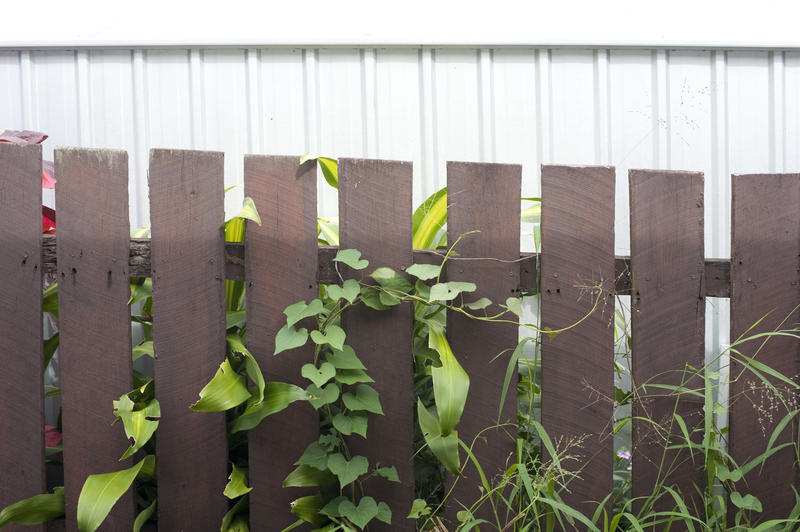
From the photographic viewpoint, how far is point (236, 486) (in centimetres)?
145

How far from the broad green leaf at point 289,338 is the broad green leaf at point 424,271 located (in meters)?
0.28

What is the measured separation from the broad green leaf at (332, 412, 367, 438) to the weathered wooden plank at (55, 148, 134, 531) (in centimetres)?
54

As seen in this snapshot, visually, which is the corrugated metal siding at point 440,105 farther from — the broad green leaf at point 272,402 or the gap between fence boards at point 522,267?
the broad green leaf at point 272,402

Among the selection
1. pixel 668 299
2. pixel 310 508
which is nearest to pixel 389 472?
pixel 310 508

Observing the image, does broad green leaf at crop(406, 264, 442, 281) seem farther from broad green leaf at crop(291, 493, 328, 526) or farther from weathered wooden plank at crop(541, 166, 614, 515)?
broad green leaf at crop(291, 493, 328, 526)

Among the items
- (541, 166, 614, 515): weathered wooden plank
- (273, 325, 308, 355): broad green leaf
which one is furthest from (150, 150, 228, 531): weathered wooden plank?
(541, 166, 614, 515): weathered wooden plank

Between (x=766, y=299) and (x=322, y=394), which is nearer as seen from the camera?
(x=322, y=394)

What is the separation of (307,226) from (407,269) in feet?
0.91

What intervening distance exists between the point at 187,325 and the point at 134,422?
0.83 feet

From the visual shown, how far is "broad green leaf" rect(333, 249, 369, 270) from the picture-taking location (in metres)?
1.40

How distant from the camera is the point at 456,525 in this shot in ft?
4.93

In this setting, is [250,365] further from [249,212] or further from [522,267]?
[522,267]

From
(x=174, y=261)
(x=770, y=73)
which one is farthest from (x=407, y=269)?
(x=770, y=73)

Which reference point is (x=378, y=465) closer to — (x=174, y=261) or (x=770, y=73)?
(x=174, y=261)
